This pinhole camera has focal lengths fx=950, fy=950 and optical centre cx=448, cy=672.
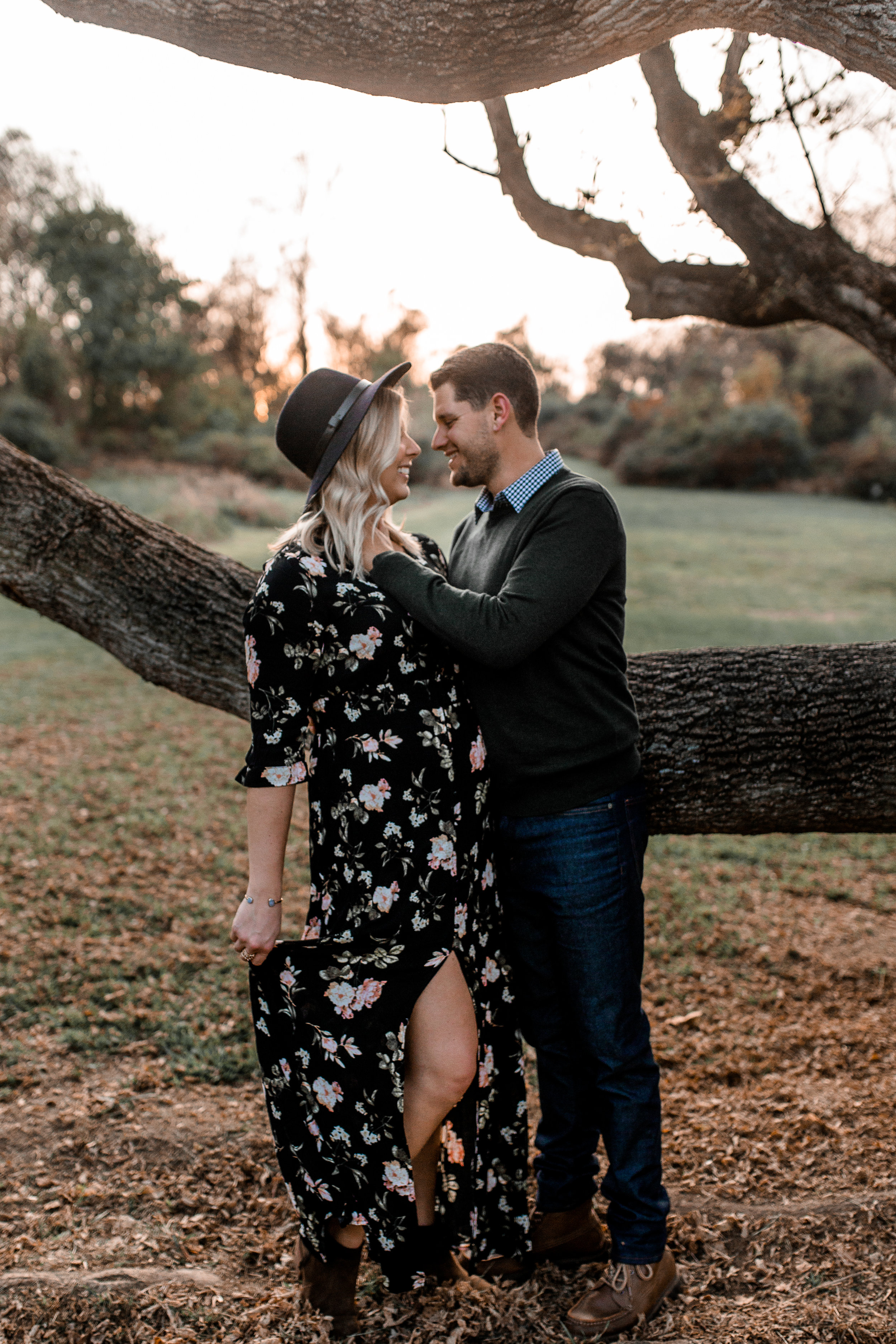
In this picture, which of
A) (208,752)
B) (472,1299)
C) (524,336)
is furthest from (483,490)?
(524,336)

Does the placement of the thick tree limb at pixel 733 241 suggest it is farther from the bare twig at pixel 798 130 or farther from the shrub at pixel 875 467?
the shrub at pixel 875 467

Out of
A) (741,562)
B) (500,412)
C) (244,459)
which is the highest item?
(244,459)

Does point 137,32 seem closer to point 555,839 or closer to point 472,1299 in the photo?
point 555,839

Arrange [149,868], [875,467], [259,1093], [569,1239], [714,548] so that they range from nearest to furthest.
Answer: [569,1239] → [259,1093] → [149,868] → [714,548] → [875,467]

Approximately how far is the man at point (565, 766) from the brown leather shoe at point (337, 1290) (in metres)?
0.45

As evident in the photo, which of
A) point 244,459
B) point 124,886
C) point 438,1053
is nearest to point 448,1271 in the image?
point 438,1053

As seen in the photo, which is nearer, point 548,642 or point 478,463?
point 548,642

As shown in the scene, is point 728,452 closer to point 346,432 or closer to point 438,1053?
point 346,432

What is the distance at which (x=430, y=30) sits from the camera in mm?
2312

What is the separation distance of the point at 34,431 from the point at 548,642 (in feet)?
70.8

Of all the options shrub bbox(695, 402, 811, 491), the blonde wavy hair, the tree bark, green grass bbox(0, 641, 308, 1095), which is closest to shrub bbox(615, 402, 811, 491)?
shrub bbox(695, 402, 811, 491)

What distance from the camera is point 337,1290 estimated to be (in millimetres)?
2389

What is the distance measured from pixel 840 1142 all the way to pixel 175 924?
319 centimetres

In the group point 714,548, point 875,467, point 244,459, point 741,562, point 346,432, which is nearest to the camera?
point 346,432
